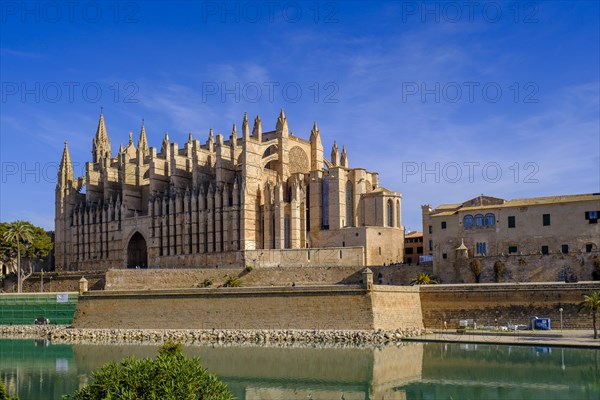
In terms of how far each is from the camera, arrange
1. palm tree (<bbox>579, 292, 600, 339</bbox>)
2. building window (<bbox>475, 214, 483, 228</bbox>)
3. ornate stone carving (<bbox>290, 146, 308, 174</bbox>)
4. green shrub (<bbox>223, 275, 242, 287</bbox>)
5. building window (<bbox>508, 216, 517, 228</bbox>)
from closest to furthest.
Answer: palm tree (<bbox>579, 292, 600, 339</bbox>) < building window (<bbox>508, 216, 517, 228</bbox>) < building window (<bbox>475, 214, 483, 228</bbox>) < green shrub (<bbox>223, 275, 242, 287</bbox>) < ornate stone carving (<bbox>290, 146, 308, 174</bbox>)

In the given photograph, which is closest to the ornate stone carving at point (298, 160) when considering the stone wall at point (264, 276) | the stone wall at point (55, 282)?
the stone wall at point (264, 276)

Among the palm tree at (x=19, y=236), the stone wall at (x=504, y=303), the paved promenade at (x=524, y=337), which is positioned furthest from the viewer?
the palm tree at (x=19, y=236)

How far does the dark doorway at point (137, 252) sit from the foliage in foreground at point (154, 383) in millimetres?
52329

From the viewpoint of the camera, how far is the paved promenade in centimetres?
3434

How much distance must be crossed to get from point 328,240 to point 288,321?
14.7m

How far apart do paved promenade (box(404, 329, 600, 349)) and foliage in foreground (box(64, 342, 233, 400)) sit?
71.4 feet

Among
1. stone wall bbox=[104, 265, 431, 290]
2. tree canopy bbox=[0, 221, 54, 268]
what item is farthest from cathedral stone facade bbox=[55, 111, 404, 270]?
tree canopy bbox=[0, 221, 54, 268]

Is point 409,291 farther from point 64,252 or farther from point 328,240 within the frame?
point 64,252

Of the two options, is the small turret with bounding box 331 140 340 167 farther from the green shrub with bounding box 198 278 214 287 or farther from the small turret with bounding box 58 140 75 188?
the small turret with bounding box 58 140 75 188

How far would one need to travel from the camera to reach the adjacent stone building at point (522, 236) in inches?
1693

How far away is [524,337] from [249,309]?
50.4 feet

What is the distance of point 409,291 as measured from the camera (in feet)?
142

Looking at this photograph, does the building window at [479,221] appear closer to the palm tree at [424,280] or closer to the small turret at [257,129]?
the palm tree at [424,280]

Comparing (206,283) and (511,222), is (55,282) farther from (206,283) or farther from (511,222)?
(511,222)
